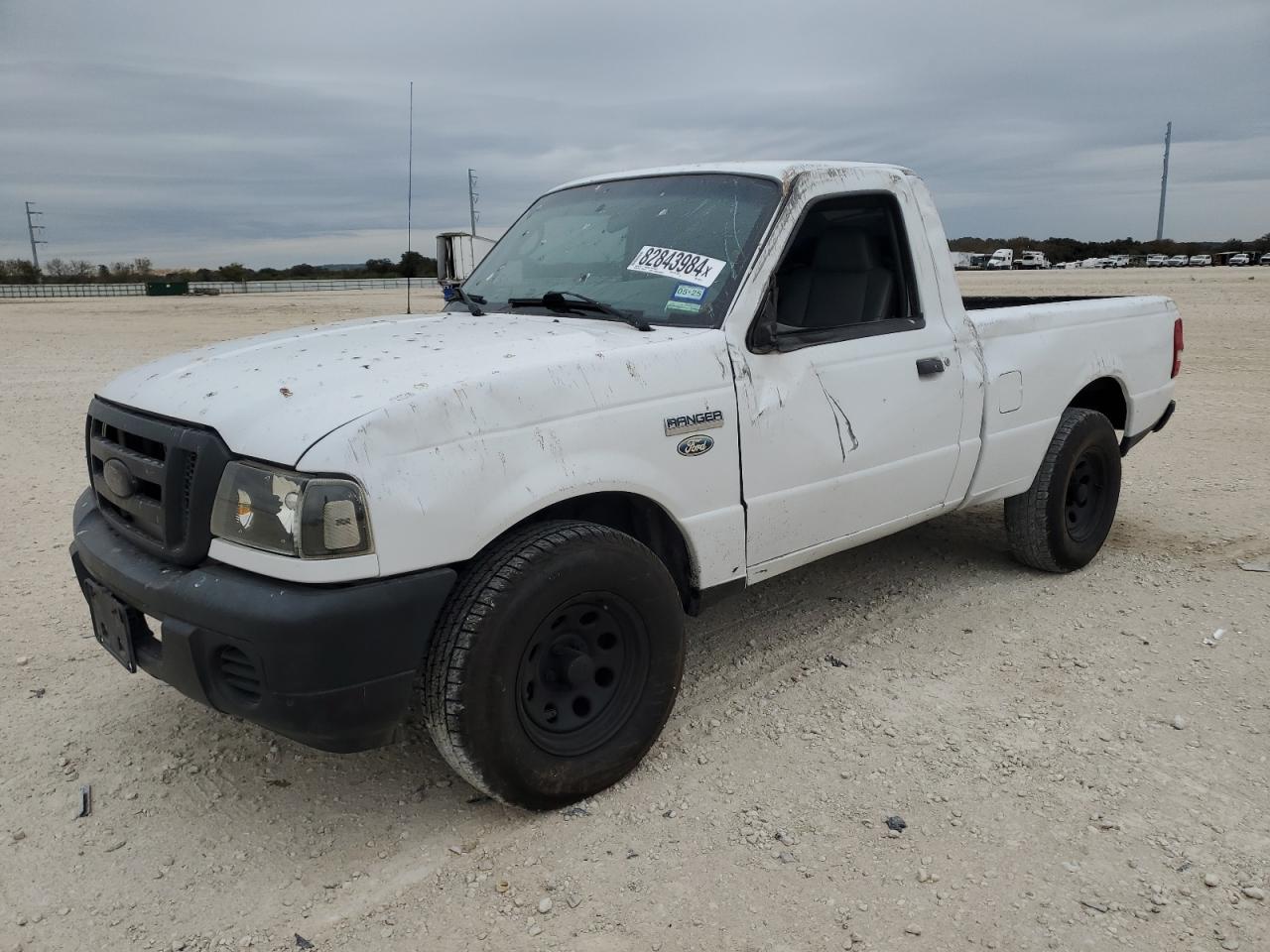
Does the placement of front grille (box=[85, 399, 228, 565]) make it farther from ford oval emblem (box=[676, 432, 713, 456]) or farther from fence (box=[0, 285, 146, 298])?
fence (box=[0, 285, 146, 298])

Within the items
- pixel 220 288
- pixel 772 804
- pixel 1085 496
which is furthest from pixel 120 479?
pixel 220 288

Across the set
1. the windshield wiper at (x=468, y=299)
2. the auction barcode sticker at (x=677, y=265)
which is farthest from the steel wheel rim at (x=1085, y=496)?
the windshield wiper at (x=468, y=299)

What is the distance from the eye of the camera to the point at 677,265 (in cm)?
348

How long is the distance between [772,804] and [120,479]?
2.17 m

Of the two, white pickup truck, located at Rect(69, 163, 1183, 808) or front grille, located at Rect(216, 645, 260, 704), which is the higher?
white pickup truck, located at Rect(69, 163, 1183, 808)

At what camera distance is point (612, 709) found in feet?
10.1

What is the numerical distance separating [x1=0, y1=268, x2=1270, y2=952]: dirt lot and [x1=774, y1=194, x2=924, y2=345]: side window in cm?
138

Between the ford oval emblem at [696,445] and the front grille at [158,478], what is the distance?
1315 mm

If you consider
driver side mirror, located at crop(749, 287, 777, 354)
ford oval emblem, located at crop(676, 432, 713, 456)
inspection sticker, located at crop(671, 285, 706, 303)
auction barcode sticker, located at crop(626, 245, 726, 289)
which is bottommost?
ford oval emblem, located at crop(676, 432, 713, 456)

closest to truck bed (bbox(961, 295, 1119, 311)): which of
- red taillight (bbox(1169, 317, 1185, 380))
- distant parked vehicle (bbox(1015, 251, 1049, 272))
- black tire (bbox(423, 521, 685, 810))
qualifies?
red taillight (bbox(1169, 317, 1185, 380))

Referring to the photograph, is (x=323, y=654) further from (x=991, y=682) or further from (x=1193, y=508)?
(x=1193, y=508)

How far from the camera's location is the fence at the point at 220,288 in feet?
194

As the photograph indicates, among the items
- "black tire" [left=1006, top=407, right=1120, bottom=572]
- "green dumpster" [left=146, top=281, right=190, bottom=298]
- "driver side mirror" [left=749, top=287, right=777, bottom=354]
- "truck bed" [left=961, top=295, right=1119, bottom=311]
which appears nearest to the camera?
"driver side mirror" [left=749, top=287, right=777, bottom=354]

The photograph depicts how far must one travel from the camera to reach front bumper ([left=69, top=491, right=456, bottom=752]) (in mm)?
2432
